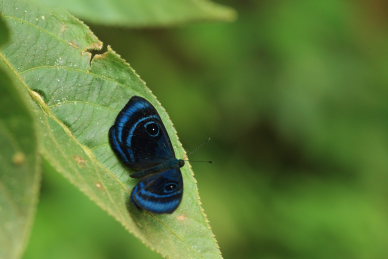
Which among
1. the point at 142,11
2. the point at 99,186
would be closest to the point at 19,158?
the point at 142,11

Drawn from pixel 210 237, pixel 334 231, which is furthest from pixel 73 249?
pixel 210 237

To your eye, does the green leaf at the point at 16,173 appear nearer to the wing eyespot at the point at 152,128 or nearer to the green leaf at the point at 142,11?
the green leaf at the point at 142,11

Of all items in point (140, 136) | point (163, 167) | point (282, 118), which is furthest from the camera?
point (282, 118)

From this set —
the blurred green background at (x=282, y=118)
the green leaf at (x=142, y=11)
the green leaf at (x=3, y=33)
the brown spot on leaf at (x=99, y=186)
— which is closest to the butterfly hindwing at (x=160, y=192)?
the brown spot on leaf at (x=99, y=186)

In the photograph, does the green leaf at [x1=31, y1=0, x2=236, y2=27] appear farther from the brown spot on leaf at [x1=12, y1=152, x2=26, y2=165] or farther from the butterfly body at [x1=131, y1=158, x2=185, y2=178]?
the butterfly body at [x1=131, y1=158, x2=185, y2=178]

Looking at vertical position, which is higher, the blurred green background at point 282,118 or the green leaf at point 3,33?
the green leaf at point 3,33

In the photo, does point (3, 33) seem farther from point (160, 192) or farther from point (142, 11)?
point (160, 192)

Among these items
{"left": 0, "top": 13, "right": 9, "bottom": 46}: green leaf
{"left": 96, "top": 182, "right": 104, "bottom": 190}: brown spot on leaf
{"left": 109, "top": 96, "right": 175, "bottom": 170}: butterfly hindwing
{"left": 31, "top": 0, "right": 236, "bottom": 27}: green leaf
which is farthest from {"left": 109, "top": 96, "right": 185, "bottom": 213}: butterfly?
{"left": 31, "top": 0, "right": 236, "bottom": 27}: green leaf
